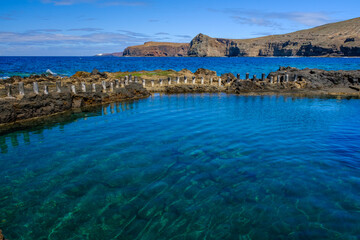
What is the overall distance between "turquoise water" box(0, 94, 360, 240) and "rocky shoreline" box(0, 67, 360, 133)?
3054 mm

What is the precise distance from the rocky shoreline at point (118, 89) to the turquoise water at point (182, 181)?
10.0 ft

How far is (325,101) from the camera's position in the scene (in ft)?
79.1

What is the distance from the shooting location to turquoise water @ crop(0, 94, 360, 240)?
6.11 m

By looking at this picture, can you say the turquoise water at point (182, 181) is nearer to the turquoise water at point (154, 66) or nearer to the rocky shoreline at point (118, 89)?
the rocky shoreline at point (118, 89)

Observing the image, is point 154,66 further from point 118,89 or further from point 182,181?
point 182,181

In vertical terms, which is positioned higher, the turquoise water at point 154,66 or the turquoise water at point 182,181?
the turquoise water at point 154,66

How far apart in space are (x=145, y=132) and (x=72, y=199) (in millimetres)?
6622

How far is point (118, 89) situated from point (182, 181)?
58.9 feet

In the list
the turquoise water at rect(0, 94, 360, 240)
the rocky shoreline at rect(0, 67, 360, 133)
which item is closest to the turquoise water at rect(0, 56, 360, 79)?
the rocky shoreline at rect(0, 67, 360, 133)

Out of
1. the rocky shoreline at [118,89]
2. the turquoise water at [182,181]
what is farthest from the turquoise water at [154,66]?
the turquoise water at [182,181]

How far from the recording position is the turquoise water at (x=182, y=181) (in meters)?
6.11

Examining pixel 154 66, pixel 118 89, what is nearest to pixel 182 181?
pixel 118 89

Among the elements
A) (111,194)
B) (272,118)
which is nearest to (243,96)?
(272,118)

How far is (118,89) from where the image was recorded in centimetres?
2452
